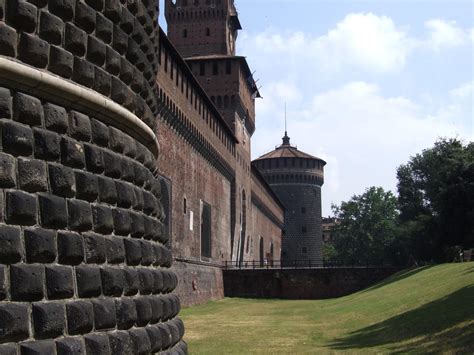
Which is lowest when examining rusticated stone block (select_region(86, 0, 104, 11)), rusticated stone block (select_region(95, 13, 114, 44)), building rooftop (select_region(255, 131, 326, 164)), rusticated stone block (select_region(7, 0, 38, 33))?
rusticated stone block (select_region(7, 0, 38, 33))

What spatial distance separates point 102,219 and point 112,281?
493 mm

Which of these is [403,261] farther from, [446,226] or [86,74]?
[86,74]

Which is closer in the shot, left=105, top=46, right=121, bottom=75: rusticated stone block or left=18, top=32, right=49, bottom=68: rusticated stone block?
left=18, top=32, right=49, bottom=68: rusticated stone block

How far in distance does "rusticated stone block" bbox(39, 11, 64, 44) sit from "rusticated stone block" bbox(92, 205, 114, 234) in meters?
1.30

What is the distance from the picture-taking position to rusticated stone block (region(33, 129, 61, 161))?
442 centimetres

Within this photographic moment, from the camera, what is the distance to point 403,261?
54.2 m

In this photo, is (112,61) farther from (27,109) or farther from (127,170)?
(27,109)

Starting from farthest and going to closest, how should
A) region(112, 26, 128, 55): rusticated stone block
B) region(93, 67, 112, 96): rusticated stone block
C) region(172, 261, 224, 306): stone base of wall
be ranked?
region(172, 261, 224, 306): stone base of wall
region(112, 26, 128, 55): rusticated stone block
region(93, 67, 112, 96): rusticated stone block

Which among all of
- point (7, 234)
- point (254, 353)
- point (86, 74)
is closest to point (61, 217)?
point (7, 234)

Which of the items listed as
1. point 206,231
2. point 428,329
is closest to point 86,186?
point 428,329

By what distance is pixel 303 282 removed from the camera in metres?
41.7

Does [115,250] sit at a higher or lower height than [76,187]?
lower

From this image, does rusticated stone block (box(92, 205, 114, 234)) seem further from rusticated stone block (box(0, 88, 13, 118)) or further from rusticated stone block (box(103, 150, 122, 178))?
rusticated stone block (box(0, 88, 13, 118))

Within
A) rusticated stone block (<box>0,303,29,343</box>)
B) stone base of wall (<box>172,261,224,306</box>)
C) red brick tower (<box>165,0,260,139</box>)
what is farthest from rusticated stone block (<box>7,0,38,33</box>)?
red brick tower (<box>165,0,260,139</box>)
